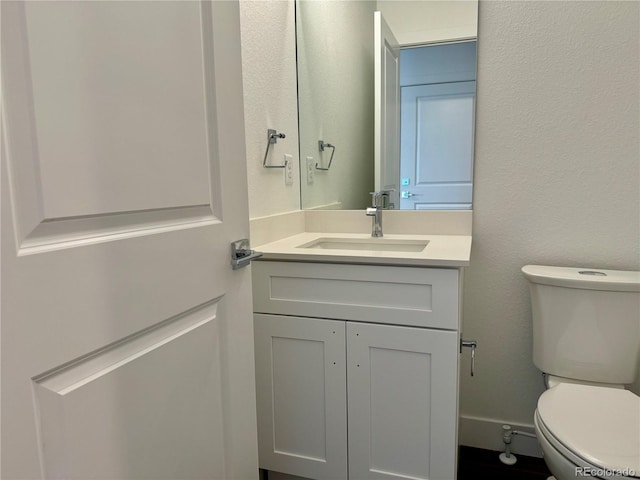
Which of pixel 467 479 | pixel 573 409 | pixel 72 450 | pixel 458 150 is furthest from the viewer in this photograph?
pixel 458 150

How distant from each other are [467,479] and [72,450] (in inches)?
57.2

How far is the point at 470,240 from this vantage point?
163 cm

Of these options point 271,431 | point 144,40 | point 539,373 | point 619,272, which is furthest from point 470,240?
point 144,40

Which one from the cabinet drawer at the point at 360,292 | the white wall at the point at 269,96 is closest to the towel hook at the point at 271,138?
the white wall at the point at 269,96

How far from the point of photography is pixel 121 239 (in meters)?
0.65

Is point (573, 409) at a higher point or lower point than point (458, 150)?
lower

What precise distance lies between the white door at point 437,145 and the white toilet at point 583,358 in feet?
1.38

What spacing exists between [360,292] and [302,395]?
40 cm

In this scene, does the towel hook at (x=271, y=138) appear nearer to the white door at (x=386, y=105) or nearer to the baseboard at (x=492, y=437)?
the white door at (x=386, y=105)

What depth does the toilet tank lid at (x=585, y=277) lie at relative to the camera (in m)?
1.38

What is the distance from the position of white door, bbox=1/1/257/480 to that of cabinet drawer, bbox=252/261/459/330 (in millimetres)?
445

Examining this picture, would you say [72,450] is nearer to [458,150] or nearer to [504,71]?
[458,150]

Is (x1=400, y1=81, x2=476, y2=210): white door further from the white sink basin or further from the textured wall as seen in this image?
the white sink basin

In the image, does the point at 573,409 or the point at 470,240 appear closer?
the point at 573,409
